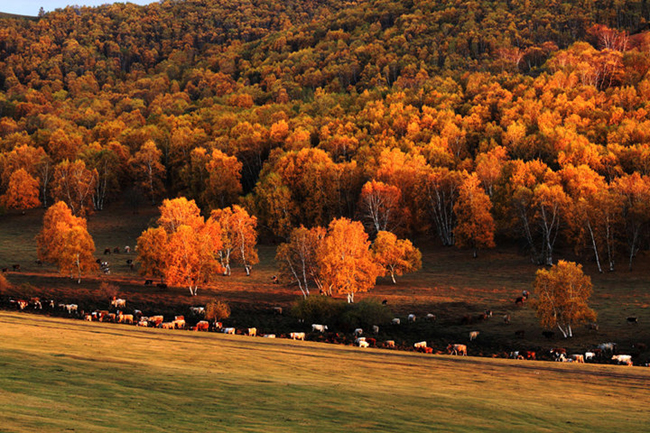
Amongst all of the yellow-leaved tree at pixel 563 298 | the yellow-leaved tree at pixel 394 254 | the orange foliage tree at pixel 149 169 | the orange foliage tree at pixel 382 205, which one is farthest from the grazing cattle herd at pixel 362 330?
the orange foliage tree at pixel 149 169

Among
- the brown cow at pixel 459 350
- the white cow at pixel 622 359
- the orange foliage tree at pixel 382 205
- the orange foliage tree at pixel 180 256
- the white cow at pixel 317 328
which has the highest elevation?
the orange foliage tree at pixel 382 205

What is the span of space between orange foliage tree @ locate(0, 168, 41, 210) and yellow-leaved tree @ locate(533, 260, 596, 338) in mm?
113130

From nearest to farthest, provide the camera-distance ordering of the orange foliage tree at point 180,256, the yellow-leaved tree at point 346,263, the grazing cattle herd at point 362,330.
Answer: the grazing cattle herd at point 362,330
the yellow-leaved tree at point 346,263
the orange foliage tree at point 180,256

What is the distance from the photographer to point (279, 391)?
2352 centimetres

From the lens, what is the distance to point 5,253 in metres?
101

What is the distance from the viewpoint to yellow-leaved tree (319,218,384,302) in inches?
2756

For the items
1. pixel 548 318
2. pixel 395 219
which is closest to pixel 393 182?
pixel 395 219

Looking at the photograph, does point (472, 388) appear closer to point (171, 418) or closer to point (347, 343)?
point (171, 418)

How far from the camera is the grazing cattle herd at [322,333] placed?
157ft

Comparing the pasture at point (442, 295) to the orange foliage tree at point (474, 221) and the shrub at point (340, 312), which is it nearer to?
the shrub at point (340, 312)

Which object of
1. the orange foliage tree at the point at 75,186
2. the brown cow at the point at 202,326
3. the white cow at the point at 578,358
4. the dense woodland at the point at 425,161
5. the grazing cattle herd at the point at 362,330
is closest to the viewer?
the white cow at the point at 578,358

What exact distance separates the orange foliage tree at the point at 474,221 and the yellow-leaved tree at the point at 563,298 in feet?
125

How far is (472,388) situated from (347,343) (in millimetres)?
27151

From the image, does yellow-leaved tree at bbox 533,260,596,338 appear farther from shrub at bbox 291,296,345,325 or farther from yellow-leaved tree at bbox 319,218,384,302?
yellow-leaved tree at bbox 319,218,384,302
